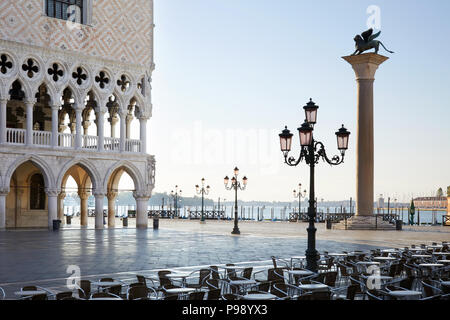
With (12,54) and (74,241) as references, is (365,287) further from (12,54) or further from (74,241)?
(12,54)

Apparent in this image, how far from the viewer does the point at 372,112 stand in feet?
A: 96.6

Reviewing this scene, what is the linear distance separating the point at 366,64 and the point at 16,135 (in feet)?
57.0

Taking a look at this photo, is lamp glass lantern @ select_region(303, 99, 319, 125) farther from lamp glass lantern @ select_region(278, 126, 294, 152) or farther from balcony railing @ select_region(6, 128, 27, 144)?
balcony railing @ select_region(6, 128, 27, 144)

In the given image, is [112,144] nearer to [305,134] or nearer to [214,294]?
[305,134]

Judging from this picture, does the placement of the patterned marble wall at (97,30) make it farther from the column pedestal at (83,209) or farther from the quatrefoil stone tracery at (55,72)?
the column pedestal at (83,209)

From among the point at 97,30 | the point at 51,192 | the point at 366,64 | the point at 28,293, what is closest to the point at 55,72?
the point at 97,30

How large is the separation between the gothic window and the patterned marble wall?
2.10ft

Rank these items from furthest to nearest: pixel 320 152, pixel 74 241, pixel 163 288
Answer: pixel 74 241
pixel 320 152
pixel 163 288

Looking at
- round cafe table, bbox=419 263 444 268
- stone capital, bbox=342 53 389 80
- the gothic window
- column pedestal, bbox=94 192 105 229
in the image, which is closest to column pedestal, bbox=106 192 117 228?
column pedestal, bbox=94 192 105 229

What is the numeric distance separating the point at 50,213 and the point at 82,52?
8106 mm

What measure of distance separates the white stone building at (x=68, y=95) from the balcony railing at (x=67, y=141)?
49mm

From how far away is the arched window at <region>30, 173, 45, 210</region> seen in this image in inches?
1231

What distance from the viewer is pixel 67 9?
29.7 metres
